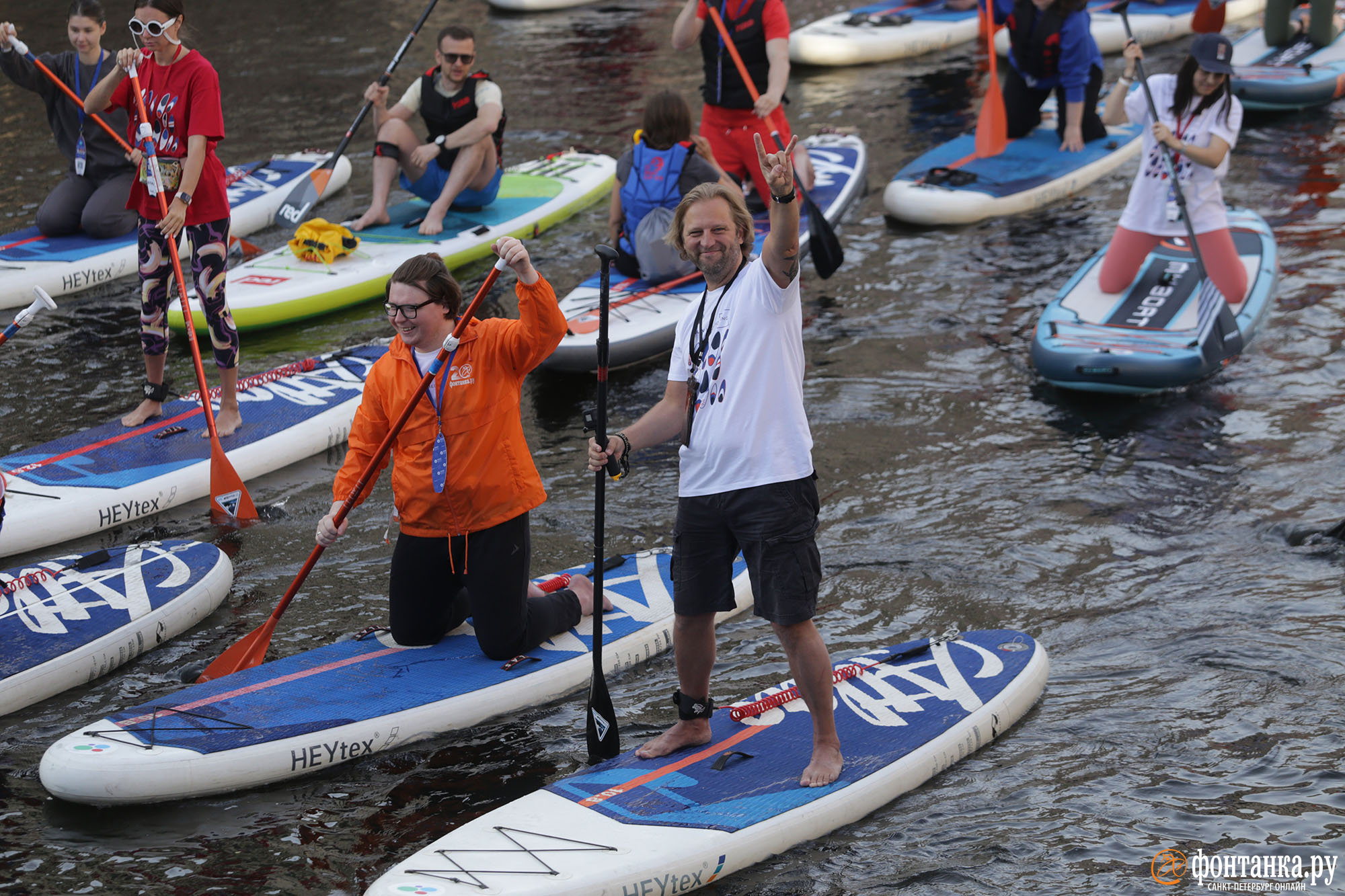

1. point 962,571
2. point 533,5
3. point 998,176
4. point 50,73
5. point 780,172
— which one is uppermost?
point 50,73

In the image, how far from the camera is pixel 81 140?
891cm

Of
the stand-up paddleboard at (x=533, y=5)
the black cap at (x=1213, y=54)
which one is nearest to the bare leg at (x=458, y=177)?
the black cap at (x=1213, y=54)

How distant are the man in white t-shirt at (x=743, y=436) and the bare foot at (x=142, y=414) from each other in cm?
381

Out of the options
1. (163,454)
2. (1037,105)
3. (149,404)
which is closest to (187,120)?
(149,404)

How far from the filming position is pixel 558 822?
404 cm

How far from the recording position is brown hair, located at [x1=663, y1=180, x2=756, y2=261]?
397 centimetres

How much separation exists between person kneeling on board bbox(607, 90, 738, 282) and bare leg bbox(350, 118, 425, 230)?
6.72ft

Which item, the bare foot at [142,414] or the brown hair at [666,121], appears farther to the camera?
the brown hair at [666,121]

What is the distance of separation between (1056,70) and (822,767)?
8045 millimetres

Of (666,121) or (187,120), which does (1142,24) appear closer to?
(666,121)

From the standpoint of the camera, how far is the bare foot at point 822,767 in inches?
167

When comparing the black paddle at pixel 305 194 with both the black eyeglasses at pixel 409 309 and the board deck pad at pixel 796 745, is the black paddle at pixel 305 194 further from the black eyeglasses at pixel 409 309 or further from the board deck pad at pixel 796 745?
the board deck pad at pixel 796 745

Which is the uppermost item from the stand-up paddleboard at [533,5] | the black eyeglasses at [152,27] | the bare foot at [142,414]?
the black eyeglasses at [152,27]

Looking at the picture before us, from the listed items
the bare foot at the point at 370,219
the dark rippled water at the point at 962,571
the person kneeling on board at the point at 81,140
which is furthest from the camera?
the bare foot at the point at 370,219
